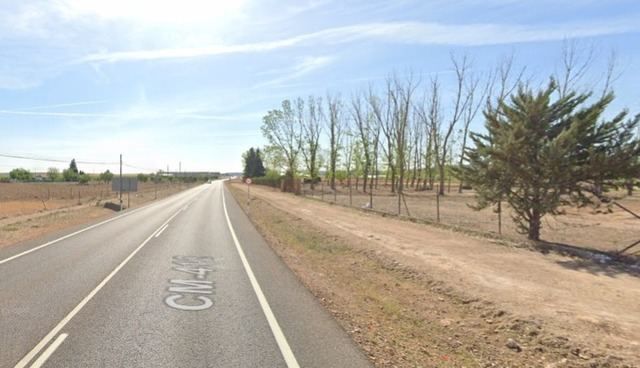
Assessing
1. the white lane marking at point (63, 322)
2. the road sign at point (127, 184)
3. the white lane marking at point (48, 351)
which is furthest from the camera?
the road sign at point (127, 184)

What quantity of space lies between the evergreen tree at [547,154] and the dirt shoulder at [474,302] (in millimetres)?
1832

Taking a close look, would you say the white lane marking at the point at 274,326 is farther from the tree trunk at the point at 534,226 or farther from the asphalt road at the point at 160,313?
the tree trunk at the point at 534,226

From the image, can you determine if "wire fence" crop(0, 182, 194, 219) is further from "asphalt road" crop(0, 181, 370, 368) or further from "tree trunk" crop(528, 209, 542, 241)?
"tree trunk" crop(528, 209, 542, 241)

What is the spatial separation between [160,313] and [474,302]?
209 inches

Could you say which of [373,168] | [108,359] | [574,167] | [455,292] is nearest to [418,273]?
[455,292]

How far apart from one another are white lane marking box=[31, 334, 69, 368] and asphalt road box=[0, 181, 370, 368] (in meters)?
0.01

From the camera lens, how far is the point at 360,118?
8081cm

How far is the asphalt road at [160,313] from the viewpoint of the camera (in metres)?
5.38

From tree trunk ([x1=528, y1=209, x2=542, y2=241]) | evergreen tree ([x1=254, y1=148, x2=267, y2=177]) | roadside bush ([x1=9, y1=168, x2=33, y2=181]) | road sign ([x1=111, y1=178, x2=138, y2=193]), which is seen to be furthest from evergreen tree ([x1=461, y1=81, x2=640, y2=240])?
roadside bush ([x1=9, y1=168, x2=33, y2=181])

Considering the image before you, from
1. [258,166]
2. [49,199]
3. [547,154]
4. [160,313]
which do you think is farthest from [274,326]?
[258,166]

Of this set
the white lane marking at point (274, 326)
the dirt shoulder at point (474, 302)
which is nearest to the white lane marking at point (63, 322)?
the white lane marking at point (274, 326)

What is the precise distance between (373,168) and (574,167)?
66.2 metres

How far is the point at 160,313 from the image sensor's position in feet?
23.7

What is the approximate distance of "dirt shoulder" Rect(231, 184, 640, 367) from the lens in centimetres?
591
